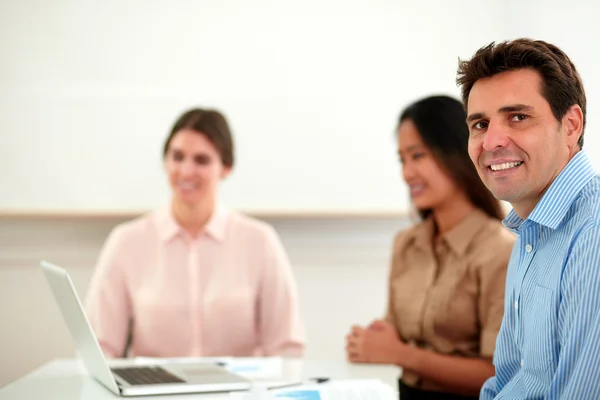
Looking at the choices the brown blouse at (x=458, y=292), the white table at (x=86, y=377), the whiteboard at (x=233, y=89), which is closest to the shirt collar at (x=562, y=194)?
the white table at (x=86, y=377)

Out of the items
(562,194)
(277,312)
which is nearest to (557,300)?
(562,194)

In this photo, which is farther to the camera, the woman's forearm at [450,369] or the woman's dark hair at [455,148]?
the woman's dark hair at [455,148]

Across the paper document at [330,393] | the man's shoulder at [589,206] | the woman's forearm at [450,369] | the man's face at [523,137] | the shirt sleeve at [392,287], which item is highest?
the man's face at [523,137]

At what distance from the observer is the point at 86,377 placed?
5.90 ft

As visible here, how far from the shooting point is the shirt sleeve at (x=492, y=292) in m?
1.98

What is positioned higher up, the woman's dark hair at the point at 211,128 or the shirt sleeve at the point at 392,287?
the woman's dark hair at the point at 211,128

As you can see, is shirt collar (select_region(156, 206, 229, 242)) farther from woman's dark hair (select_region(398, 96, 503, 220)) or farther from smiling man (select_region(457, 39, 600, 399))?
smiling man (select_region(457, 39, 600, 399))

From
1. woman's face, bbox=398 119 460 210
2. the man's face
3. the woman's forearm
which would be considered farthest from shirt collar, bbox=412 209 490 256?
the man's face

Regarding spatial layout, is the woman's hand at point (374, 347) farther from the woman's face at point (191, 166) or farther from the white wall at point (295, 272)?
the white wall at point (295, 272)

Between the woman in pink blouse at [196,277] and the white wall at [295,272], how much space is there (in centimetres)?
48

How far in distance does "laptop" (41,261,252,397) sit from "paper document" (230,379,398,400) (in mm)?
74

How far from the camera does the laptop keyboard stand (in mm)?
1644

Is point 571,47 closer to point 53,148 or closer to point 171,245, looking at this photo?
point 171,245

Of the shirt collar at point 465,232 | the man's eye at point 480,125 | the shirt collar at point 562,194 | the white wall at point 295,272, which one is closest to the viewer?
the shirt collar at point 562,194
